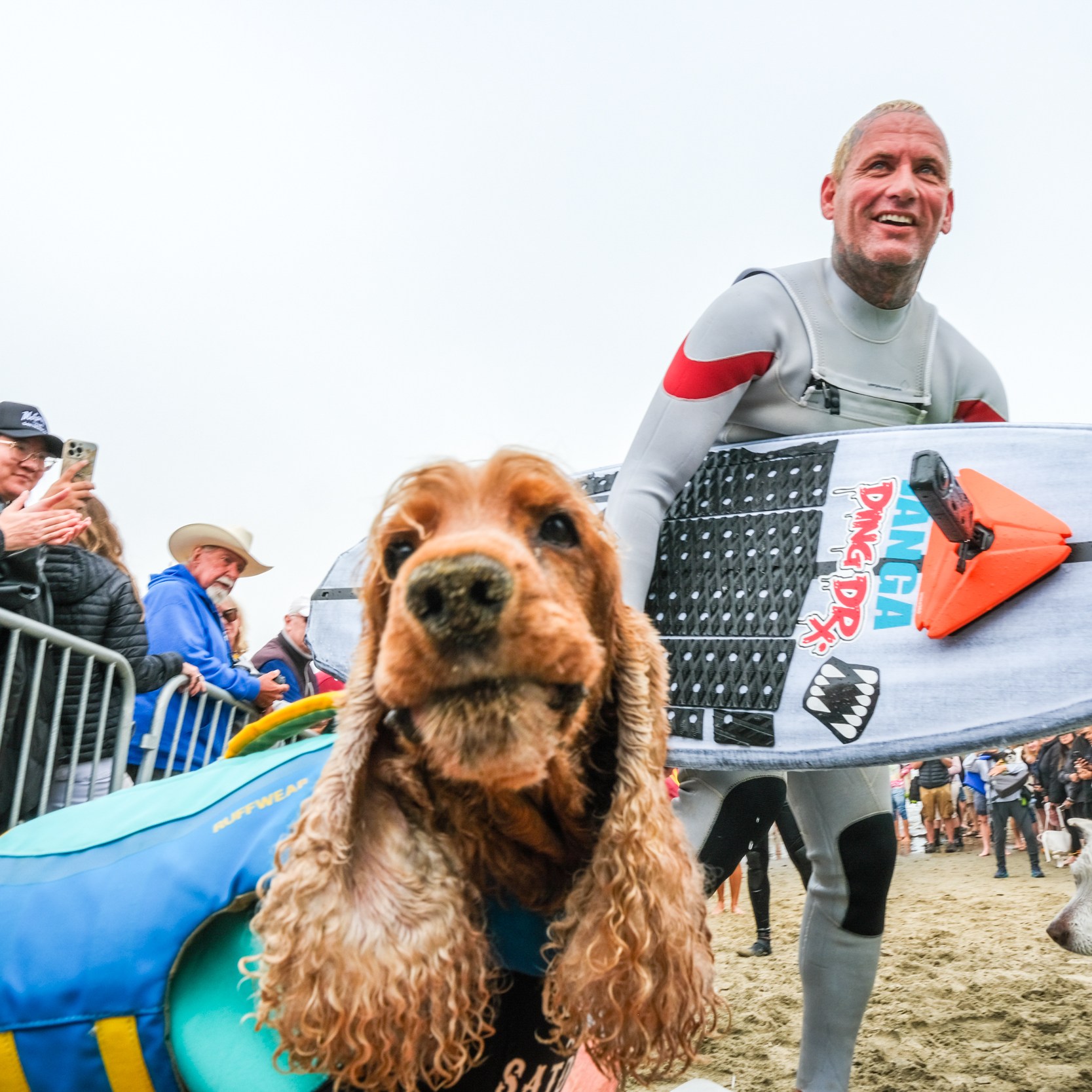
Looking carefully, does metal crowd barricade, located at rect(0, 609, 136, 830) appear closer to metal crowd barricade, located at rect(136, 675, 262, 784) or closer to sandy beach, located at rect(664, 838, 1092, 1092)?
metal crowd barricade, located at rect(136, 675, 262, 784)

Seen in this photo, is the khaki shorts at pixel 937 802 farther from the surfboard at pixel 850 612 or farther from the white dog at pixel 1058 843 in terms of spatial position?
the surfboard at pixel 850 612

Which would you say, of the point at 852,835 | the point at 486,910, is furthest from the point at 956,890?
the point at 486,910

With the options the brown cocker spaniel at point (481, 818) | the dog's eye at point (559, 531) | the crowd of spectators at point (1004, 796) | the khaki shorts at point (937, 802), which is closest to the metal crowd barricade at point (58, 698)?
the brown cocker spaniel at point (481, 818)

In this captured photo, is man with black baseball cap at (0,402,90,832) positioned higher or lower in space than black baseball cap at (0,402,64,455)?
lower

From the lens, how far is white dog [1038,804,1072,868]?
891 centimetres

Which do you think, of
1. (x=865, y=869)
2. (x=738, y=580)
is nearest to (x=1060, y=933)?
(x=865, y=869)

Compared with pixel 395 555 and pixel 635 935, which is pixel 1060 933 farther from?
pixel 395 555

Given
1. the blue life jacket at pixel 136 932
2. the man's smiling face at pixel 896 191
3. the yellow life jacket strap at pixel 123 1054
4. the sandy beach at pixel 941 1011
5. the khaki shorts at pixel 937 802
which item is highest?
the man's smiling face at pixel 896 191

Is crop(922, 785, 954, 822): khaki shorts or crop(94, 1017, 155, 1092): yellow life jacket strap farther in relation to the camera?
crop(922, 785, 954, 822): khaki shorts

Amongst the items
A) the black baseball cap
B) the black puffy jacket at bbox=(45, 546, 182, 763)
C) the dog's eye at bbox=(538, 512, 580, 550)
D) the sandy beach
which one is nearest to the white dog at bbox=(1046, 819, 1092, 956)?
the sandy beach

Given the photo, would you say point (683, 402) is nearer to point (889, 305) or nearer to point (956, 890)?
point (889, 305)

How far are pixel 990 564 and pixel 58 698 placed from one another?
256cm

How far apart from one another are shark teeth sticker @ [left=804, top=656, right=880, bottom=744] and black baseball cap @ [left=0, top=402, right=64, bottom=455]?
2467 millimetres

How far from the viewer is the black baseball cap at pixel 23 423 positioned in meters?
2.93
